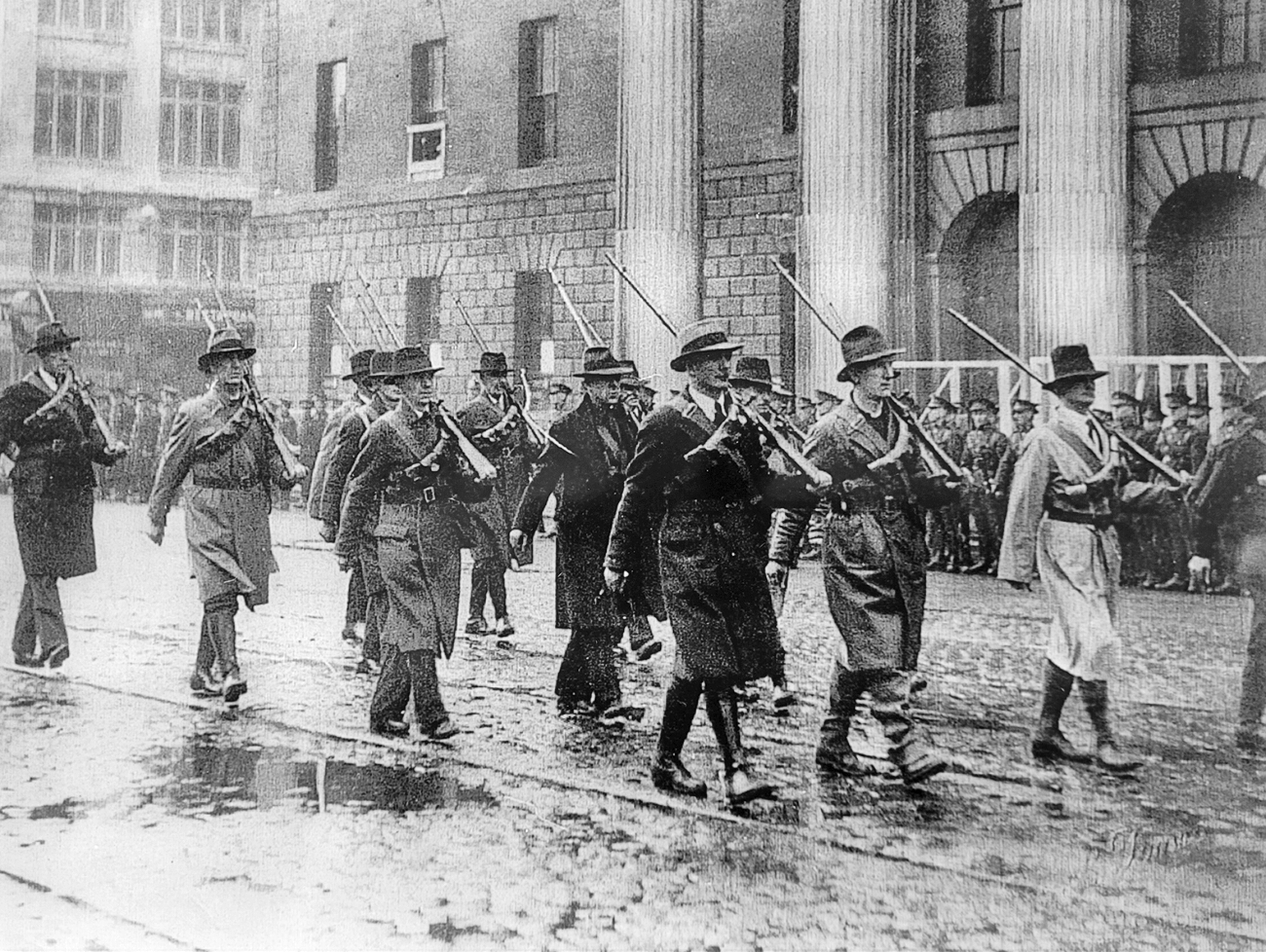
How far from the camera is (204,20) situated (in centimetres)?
607

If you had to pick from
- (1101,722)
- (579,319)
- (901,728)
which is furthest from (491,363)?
(1101,722)

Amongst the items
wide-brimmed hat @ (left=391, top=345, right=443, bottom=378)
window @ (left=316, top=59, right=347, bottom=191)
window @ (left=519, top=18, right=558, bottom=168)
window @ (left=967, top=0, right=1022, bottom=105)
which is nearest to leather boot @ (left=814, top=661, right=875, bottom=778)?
wide-brimmed hat @ (left=391, top=345, right=443, bottom=378)

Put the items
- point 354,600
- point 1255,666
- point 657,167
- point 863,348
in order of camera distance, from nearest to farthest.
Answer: point 1255,666, point 863,348, point 657,167, point 354,600

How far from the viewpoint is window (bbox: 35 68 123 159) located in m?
5.86

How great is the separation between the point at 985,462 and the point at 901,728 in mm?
1142

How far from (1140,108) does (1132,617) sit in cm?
194

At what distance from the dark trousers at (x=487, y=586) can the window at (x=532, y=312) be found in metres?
1.39

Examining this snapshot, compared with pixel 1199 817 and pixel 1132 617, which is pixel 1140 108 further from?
pixel 1199 817

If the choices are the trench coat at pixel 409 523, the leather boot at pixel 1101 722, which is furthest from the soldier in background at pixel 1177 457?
the trench coat at pixel 409 523

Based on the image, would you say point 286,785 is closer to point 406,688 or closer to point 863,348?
point 406,688

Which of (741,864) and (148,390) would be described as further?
(148,390)

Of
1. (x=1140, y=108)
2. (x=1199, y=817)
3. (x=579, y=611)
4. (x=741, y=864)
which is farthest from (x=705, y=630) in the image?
(x=1140, y=108)

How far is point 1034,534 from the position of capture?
499 centimetres

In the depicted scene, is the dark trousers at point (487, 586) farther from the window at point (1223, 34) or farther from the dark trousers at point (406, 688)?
the window at point (1223, 34)
